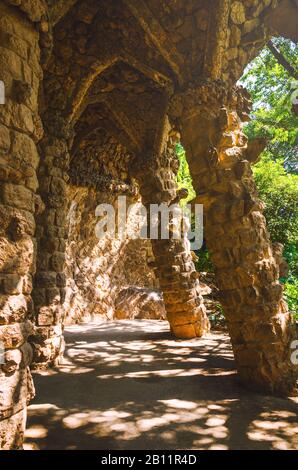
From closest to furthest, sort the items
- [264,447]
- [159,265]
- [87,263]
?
[264,447] → [159,265] → [87,263]

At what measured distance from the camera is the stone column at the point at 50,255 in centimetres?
481

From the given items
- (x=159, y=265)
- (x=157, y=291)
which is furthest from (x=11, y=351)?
(x=157, y=291)

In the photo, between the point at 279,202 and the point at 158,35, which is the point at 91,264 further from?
the point at 158,35

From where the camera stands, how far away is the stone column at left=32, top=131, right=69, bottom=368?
15.8 feet

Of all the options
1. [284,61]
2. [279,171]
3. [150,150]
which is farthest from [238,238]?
[279,171]

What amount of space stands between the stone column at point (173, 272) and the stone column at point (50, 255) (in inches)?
88.2

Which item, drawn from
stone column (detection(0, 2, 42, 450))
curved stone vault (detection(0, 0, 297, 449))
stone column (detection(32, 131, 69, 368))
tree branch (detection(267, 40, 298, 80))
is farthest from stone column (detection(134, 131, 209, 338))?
stone column (detection(0, 2, 42, 450))

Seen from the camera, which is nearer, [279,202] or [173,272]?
[173,272]

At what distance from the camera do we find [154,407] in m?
3.34

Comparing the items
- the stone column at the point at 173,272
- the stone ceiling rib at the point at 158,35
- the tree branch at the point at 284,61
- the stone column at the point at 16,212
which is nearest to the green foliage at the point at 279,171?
the tree branch at the point at 284,61

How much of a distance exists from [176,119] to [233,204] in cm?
161

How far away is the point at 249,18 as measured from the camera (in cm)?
474

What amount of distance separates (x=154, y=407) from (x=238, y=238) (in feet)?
6.66

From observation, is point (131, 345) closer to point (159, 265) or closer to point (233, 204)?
point (159, 265)
